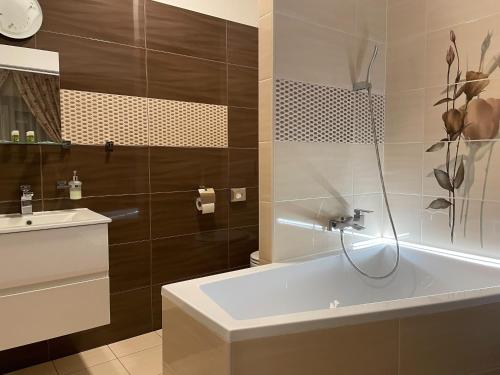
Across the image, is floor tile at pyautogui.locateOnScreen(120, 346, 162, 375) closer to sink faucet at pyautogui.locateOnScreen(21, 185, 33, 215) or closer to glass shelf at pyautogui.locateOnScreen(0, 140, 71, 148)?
sink faucet at pyautogui.locateOnScreen(21, 185, 33, 215)

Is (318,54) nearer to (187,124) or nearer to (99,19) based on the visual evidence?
(187,124)

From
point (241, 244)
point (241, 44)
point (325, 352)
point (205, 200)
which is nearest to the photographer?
point (325, 352)

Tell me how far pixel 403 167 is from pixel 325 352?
1.47 m

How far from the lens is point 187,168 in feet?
8.19

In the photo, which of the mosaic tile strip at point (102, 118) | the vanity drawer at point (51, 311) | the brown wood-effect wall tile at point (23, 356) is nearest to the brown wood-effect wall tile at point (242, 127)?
the mosaic tile strip at point (102, 118)

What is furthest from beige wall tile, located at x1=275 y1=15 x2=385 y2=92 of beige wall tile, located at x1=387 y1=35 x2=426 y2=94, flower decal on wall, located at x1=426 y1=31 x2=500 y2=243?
flower decal on wall, located at x1=426 y1=31 x2=500 y2=243

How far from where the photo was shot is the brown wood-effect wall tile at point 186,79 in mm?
2316

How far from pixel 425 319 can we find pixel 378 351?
214 mm

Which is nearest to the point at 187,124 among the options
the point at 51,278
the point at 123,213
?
the point at 123,213

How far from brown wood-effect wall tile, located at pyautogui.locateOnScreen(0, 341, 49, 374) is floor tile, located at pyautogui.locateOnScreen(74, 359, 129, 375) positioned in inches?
10.7

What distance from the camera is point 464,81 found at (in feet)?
6.27

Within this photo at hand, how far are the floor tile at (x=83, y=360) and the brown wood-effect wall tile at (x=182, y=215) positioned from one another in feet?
2.49

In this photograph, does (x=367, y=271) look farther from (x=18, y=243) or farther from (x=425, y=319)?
(x=18, y=243)

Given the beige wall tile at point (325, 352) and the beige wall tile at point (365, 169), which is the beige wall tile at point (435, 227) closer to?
the beige wall tile at point (365, 169)
